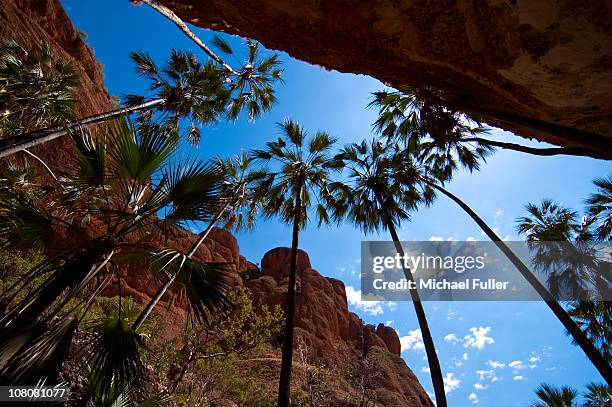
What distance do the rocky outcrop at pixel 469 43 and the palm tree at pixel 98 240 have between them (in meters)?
1.76

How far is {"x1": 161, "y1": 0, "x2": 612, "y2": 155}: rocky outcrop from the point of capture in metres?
2.68

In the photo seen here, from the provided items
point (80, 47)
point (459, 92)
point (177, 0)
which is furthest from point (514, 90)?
point (80, 47)

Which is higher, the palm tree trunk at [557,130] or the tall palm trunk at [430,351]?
the palm tree trunk at [557,130]

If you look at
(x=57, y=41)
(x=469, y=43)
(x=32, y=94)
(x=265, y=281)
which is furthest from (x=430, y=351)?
(x=57, y=41)

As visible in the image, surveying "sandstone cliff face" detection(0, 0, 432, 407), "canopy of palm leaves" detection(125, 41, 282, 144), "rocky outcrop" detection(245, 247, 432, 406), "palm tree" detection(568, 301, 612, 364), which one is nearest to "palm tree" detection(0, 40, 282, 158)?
"canopy of palm leaves" detection(125, 41, 282, 144)

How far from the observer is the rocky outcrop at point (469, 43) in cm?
268

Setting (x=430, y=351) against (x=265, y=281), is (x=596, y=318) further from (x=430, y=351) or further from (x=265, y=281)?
(x=265, y=281)

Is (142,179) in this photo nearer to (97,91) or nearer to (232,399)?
(232,399)

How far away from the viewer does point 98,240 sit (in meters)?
3.62

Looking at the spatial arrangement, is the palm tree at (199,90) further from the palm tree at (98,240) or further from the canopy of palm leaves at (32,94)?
the palm tree at (98,240)

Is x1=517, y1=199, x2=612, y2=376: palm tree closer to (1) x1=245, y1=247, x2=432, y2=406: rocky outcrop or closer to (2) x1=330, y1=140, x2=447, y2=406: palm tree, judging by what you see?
(2) x1=330, y1=140, x2=447, y2=406: palm tree

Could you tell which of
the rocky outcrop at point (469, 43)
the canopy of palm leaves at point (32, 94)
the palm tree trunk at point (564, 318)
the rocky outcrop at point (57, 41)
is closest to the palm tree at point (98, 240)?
the rocky outcrop at point (469, 43)

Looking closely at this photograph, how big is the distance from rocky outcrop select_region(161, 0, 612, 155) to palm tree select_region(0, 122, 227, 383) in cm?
176

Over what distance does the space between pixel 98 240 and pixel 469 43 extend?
4.42 metres
